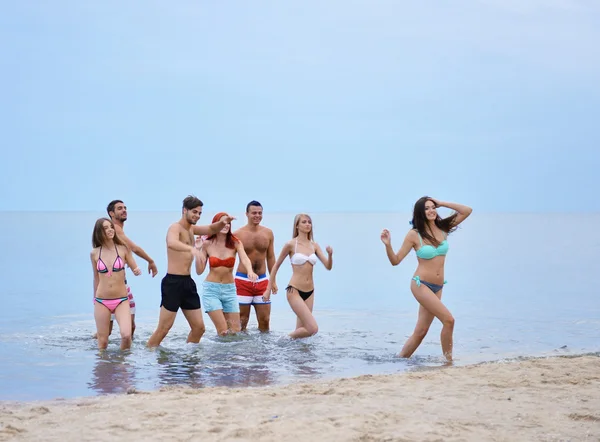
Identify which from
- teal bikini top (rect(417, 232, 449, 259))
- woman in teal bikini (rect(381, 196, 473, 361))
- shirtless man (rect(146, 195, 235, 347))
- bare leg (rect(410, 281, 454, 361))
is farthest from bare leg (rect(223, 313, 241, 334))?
teal bikini top (rect(417, 232, 449, 259))

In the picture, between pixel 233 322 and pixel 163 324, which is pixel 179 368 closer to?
pixel 163 324

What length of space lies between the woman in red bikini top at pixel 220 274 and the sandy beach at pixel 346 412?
10.8ft

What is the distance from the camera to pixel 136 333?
14.8 metres

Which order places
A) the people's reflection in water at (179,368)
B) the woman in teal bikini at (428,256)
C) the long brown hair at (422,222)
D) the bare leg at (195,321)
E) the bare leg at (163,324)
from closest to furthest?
the people's reflection in water at (179,368) → the woman in teal bikini at (428,256) → the long brown hair at (422,222) → the bare leg at (163,324) → the bare leg at (195,321)

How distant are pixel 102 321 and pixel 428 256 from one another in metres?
4.77

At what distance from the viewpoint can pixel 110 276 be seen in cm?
1080

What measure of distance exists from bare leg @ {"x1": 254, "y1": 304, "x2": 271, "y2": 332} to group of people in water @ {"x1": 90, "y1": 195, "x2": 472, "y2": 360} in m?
0.03

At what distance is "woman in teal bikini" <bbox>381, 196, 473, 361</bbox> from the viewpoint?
10336 mm

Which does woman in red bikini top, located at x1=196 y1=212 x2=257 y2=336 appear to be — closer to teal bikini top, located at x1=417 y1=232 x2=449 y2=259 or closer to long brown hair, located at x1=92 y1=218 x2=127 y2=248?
long brown hair, located at x1=92 y1=218 x2=127 y2=248

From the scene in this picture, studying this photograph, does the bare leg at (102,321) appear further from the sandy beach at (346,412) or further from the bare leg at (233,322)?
the sandy beach at (346,412)

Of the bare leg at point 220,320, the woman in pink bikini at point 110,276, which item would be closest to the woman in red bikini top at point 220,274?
the bare leg at point 220,320

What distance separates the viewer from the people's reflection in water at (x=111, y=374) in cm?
946

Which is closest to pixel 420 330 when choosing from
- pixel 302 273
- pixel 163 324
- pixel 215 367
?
pixel 302 273

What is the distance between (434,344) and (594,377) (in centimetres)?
471
